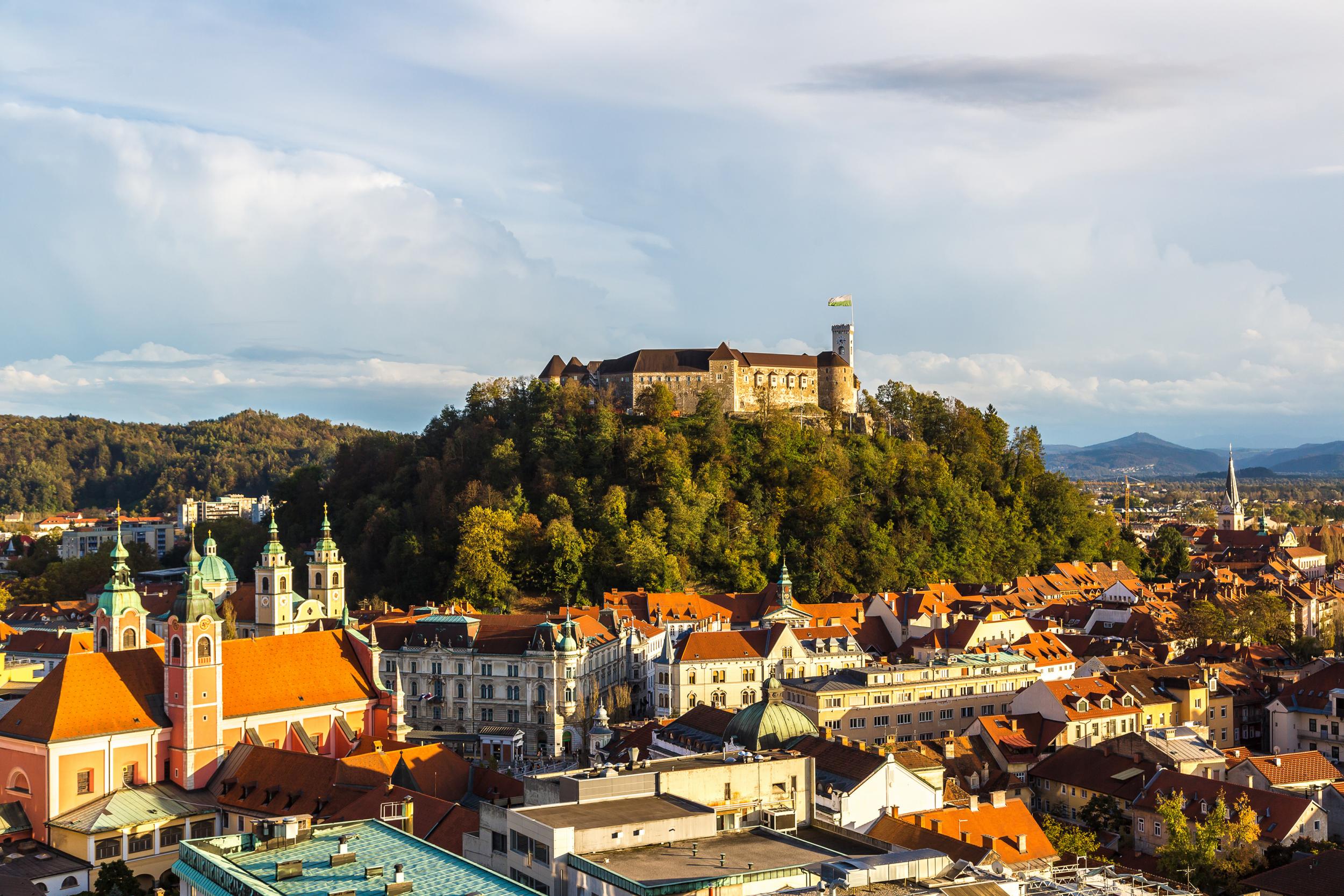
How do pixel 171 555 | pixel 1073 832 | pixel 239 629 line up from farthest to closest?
pixel 171 555 → pixel 239 629 → pixel 1073 832

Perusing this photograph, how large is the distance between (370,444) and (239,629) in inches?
1341

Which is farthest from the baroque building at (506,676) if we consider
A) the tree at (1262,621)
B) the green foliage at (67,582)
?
the green foliage at (67,582)

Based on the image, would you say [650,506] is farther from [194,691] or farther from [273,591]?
[194,691]

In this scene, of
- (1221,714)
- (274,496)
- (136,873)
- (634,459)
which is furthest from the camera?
(274,496)

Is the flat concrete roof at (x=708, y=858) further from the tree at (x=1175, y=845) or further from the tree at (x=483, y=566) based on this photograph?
the tree at (x=483, y=566)

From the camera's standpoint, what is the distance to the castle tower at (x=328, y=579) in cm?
8319

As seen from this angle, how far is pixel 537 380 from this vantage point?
365ft

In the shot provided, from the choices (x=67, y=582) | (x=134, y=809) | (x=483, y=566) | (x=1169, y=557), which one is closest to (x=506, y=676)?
(x=483, y=566)

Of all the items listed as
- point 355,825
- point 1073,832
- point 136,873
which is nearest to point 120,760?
point 136,873

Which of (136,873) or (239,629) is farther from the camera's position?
(239,629)

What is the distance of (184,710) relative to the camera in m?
47.5

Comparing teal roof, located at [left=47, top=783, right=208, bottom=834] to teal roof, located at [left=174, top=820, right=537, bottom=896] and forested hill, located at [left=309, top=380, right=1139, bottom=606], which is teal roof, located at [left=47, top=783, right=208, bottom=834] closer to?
teal roof, located at [left=174, top=820, right=537, bottom=896]

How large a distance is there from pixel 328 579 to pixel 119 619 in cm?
2299

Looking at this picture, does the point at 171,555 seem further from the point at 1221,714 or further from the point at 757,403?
the point at 1221,714
